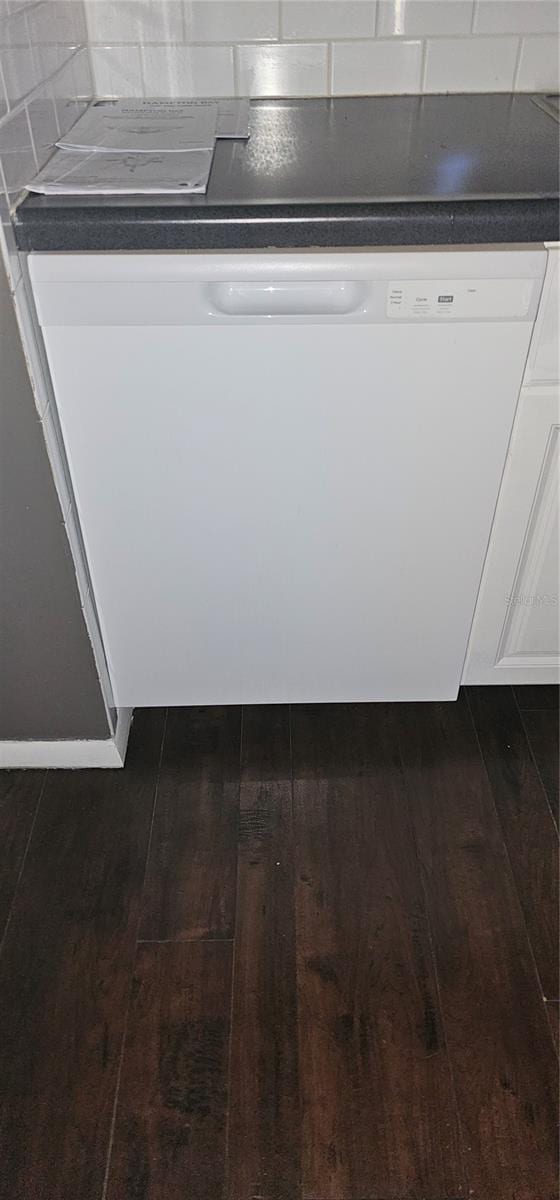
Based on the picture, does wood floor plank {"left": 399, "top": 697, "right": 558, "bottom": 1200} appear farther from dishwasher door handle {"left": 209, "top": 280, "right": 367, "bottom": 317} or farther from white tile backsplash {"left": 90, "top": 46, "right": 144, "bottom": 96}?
white tile backsplash {"left": 90, "top": 46, "right": 144, "bottom": 96}

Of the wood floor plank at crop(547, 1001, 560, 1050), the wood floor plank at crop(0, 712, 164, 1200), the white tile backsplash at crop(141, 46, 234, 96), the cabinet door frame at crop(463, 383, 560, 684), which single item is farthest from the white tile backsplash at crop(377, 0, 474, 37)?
the wood floor plank at crop(547, 1001, 560, 1050)

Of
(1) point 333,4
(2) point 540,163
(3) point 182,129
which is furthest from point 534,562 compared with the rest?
(1) point 333,4

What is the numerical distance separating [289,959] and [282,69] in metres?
1.43

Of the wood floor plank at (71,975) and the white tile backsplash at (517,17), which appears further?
the white tile backsplash at (517,17)

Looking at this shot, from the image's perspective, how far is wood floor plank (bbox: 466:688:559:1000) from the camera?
129cm

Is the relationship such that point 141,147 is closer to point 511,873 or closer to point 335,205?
point 335,205

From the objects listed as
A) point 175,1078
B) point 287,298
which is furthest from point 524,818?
point 287,298

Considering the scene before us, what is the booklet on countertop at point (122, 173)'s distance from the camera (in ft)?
3.43

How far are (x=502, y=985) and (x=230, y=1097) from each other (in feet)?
1.34

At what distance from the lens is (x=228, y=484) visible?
1.21 metres

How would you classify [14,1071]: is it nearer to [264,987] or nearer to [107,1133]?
[107,1133]

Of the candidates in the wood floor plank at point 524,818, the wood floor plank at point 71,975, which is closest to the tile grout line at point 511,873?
the wood floor plank at point 524,818

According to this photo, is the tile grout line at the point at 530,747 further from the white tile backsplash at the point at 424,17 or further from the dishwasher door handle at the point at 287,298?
the white tile backsplash at the point at 424,17

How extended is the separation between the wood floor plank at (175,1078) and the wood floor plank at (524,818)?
0.46 meters
